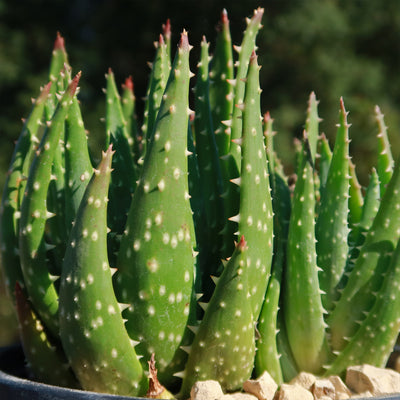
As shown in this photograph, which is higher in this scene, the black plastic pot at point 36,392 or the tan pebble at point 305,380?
the black plastic pot at point 36,392

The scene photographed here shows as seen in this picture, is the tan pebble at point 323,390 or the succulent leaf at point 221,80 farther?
the succulent leaf at point 221,80

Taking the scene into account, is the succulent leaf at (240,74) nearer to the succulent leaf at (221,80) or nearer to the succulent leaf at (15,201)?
the succulent leaf at (221,80)

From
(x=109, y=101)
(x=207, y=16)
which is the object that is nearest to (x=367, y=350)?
(x=109, y=101)

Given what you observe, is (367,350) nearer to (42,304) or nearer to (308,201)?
(308,201)

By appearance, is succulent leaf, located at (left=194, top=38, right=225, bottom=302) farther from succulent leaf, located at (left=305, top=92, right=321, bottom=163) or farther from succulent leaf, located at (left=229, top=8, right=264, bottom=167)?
succulent leaf, located at (left=305, top=92, right=321, bottom=163)

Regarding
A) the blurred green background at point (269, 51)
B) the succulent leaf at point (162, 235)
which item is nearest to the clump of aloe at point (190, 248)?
the succulent leaf at point (162, 235)
